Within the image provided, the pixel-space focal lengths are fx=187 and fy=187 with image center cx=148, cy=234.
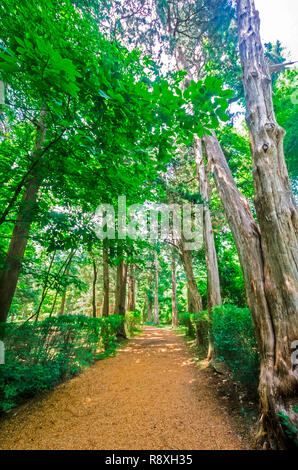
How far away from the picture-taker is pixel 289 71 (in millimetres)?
9086

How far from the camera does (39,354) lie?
3443 millimetres

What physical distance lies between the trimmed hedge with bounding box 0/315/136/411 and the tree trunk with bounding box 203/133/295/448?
3314 millimetres

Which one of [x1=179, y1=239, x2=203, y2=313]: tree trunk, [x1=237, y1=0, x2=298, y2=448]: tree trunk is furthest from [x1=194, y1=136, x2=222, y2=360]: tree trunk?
[x1=237, y1=0, x2=298, y2=448]: tree trunk

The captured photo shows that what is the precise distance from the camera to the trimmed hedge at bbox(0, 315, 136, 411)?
9.38 feet

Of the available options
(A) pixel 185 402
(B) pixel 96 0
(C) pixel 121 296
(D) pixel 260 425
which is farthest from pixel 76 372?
(B) pixel 96 0

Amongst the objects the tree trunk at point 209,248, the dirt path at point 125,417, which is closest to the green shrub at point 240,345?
the dirt path at point 125,417

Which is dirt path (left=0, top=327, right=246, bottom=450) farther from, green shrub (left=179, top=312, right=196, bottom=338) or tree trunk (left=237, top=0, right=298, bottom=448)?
green shrub (left=179, top=312, right=196, bottom=338)

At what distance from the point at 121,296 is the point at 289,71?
13.9 metres

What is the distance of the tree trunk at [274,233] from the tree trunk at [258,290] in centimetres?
1

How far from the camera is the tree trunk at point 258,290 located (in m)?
2.14

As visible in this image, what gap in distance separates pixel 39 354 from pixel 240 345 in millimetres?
3670

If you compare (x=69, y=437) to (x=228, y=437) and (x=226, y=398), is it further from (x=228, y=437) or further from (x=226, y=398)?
(x=226, y=398)

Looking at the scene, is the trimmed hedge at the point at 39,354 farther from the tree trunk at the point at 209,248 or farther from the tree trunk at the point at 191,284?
the tree trunk at the point at 191,284

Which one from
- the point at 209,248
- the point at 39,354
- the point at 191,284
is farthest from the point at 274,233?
the point at 191,284
